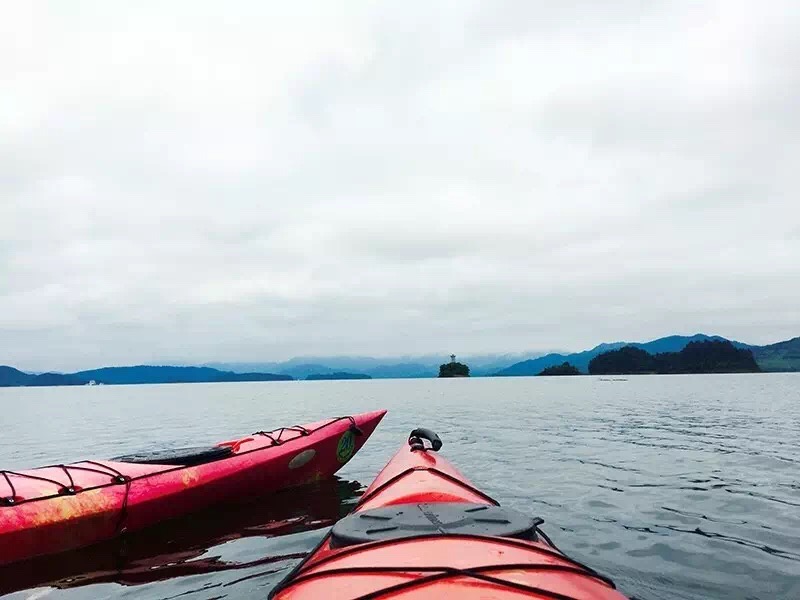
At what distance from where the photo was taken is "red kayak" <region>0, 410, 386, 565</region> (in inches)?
281

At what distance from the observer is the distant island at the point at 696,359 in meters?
134

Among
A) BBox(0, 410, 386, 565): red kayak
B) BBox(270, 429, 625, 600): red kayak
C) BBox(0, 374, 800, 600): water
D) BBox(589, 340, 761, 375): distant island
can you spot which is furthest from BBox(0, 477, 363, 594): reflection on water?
BBox(589, 340, 761, 375): distant island

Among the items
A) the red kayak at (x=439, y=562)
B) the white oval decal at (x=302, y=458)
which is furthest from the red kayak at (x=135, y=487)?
the red kayak at (x=439, y=562)

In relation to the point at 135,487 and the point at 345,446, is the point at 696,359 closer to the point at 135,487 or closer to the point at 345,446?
the point at 345,446

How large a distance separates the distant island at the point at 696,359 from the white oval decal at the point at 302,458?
14485cm

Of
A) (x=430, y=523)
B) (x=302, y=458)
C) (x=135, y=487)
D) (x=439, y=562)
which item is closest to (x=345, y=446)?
(x=302, y=458)

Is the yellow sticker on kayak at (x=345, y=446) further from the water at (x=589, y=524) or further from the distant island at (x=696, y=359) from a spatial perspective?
the distant island at (x=696, y=359)

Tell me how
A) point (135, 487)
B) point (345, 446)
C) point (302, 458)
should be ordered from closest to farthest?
point (135, 487) → point (302, 458) → point (345, 446)

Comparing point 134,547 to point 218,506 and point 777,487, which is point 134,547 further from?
point 777,487

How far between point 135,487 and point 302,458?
11.9 feet

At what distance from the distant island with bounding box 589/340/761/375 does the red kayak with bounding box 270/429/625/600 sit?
149726 millimetres

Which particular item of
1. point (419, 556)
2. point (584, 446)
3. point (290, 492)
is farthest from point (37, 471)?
point (584, 446)

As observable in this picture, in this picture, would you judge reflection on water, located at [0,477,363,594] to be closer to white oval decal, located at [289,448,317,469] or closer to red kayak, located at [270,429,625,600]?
white oval decal, located at [289,448,317,469]

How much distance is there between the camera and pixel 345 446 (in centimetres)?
1234
